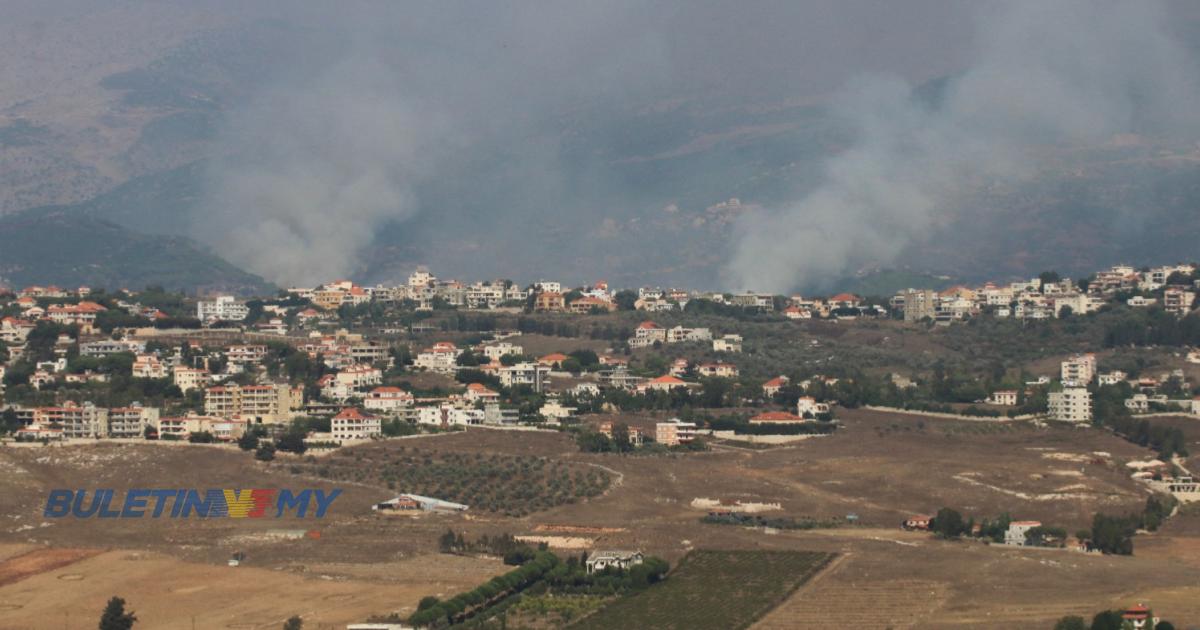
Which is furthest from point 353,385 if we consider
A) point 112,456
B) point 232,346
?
point 112,456

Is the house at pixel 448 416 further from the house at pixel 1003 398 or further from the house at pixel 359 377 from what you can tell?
the house at pixel 1003 398

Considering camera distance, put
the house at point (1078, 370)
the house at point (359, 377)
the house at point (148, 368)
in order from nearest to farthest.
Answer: the house at point (359, 377) → the house at point (148, 368) → the house at point (1078, 370)

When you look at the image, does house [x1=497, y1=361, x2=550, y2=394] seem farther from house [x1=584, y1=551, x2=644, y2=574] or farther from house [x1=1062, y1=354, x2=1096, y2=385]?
house [x1=584, y1=551, x2=644, y2=574]

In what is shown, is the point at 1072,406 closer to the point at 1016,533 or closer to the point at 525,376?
the point at 525,376

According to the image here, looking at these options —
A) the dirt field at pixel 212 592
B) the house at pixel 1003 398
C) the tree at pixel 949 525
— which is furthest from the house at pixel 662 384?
the dirt field at pixel 212 592

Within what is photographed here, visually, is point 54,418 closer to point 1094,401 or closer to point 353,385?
point 353,385

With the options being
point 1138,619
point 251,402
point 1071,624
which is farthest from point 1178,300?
point 1071,624

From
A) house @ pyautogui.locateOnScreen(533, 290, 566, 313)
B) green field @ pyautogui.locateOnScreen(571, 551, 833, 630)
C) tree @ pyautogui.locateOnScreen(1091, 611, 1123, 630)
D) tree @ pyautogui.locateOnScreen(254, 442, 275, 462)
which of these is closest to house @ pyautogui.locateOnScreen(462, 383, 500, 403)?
tree @ pyautogui.locateOnScreen(254, 442, 275, 462)
